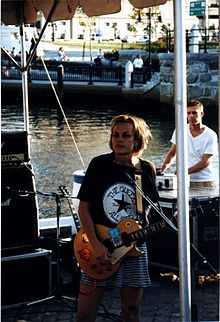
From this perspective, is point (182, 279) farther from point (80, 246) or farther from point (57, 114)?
point (57, 114)

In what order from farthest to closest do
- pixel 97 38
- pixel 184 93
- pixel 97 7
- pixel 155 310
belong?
pixel 97 38, pixel 97 7, pixel 155 310, pixel 184 93

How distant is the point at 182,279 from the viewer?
136 inches

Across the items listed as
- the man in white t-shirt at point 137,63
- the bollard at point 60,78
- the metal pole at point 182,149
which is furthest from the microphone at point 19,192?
the man in white t-shirt at point 137,63

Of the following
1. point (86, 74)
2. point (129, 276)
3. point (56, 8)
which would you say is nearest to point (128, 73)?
point (86, 74)

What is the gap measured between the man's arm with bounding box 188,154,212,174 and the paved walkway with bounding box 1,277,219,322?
2.76 ft

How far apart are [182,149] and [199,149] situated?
104 inches

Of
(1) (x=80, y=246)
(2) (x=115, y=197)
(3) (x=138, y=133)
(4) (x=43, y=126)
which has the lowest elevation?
(4) (x=43, y=126)

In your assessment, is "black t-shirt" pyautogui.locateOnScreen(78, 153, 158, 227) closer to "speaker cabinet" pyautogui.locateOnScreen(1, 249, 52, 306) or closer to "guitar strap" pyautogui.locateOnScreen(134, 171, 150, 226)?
"guitar strap" pyautogui.locateOnScreen(134, 171, 150, 226)

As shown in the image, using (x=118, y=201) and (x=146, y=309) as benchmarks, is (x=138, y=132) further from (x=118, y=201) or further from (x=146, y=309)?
(x=146, y=309)

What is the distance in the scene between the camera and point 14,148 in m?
5.45

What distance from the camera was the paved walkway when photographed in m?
5.32

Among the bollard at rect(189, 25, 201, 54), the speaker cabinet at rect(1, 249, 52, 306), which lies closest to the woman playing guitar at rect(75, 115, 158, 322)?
the speaker cabinet at rect(1, 249, 52, 306)

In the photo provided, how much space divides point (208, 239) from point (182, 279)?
101 inches

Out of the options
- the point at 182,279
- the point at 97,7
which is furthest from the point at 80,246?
the point at 97,7
